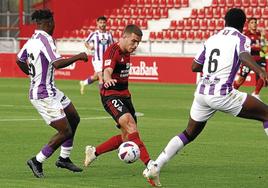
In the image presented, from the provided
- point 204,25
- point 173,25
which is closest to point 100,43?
point 204,25

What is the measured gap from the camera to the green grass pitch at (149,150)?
1170 centimetres

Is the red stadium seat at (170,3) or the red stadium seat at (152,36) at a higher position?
the red stadium seat at (170,3)

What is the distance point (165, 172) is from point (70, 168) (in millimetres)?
1300

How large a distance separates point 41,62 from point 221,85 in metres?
2.45

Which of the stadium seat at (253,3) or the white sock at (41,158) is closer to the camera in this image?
the white sock at (41,158)

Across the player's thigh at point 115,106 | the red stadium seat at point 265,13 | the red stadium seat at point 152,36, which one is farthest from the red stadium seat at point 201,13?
the player's thigh at point 115,106

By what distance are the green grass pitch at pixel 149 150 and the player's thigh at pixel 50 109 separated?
2.55ft

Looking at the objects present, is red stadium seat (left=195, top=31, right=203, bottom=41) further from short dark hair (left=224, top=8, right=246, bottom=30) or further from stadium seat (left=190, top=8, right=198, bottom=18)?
short dark hair (left=224, top=8, right=246, bottom=30)

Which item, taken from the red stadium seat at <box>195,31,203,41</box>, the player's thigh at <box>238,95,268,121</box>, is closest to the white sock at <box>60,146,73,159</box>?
the player's thigh at <box>238,95,268,121</box>

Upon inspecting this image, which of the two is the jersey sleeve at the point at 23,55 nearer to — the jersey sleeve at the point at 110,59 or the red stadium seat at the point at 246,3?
the jersey sleeve at the point at 110,59

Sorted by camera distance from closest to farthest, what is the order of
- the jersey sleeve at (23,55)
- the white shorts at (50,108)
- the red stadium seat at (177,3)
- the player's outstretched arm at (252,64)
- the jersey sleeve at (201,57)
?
the player's outstretched arm at (252,64) < the jersey sleeve at (201,57) < the white shorts at (50,108) < the jersey sleeve at (23,55) < the red stadium seat at (177,3)

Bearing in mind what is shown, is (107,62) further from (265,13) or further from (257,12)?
(257,12)

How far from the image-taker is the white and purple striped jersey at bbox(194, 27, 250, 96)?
11.2 metres

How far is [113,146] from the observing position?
42.3ft
